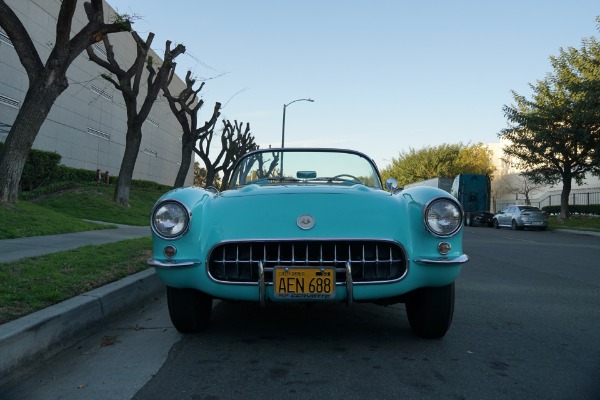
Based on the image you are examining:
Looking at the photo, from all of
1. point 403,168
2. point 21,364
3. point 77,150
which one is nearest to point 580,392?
point 21,364

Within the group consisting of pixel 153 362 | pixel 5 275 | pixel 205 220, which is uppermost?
pixel 205 220

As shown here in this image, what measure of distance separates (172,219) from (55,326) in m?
1.04

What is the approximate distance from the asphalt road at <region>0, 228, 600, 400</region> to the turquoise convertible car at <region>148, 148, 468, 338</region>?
13.3 inches

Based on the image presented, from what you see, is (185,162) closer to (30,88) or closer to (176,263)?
(30,88)

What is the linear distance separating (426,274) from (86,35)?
33.8 feet

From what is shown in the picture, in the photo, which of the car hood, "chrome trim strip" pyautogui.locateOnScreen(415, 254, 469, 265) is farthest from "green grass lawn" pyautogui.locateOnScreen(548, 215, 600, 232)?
the car hood

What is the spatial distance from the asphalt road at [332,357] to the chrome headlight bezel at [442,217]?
822mm

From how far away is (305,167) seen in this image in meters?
5.33

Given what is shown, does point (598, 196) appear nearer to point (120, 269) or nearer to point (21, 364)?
point (120, 269)

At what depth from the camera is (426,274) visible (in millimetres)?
3434

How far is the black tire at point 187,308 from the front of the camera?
3.72 meters

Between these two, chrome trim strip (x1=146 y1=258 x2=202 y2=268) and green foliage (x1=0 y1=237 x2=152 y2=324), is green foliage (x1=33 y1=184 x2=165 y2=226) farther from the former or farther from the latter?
chrome trim strip (x1=146 y1=258 x2=202 y2=268)

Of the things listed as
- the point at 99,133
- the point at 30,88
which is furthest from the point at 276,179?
the point at 99,133

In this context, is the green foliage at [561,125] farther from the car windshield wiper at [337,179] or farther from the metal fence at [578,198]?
the car windshield wiper at [337,179]
